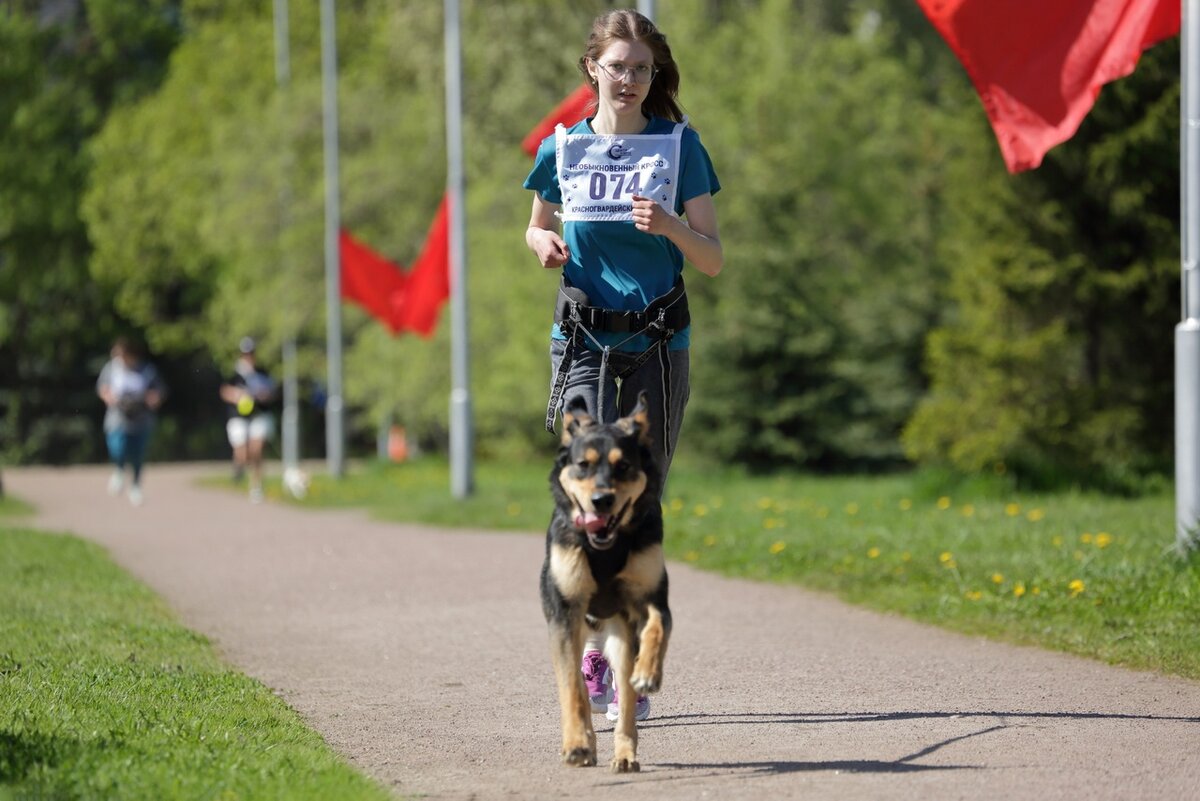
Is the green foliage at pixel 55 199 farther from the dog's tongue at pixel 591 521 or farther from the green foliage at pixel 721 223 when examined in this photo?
the dog's tongue at pixel 591 521

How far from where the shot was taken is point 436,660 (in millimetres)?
8680

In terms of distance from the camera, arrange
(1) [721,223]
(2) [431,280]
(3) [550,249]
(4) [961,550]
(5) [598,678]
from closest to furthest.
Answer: (3) [550,249] < (5) [598,678] < (4) [961,550] < (2) [431,280] < (1) [721,223]

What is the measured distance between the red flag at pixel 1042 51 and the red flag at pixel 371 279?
16280 millimetres

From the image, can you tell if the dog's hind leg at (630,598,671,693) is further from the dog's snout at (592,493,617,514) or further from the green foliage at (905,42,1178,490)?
the green foliage at (905,42,1178,490)

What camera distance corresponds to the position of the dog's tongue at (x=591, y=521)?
18.8ft

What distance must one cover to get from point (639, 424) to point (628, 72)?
1.35 m

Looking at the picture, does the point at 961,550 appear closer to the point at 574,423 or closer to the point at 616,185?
the point at 616,185

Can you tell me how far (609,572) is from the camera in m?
5.91

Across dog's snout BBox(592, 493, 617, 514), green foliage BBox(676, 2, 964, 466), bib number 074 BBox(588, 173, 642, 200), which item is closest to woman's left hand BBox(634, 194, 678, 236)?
bib number 074 BBox(588, 173, 642, 200)

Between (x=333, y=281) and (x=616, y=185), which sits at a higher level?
(x=616, y=185)

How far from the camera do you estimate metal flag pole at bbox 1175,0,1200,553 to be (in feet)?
33.6

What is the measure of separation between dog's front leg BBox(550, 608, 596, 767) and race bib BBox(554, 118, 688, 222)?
1521 millimetres

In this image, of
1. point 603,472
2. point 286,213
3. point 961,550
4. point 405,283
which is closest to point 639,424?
point 603,472

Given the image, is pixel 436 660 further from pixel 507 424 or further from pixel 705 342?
pixel 507 424
